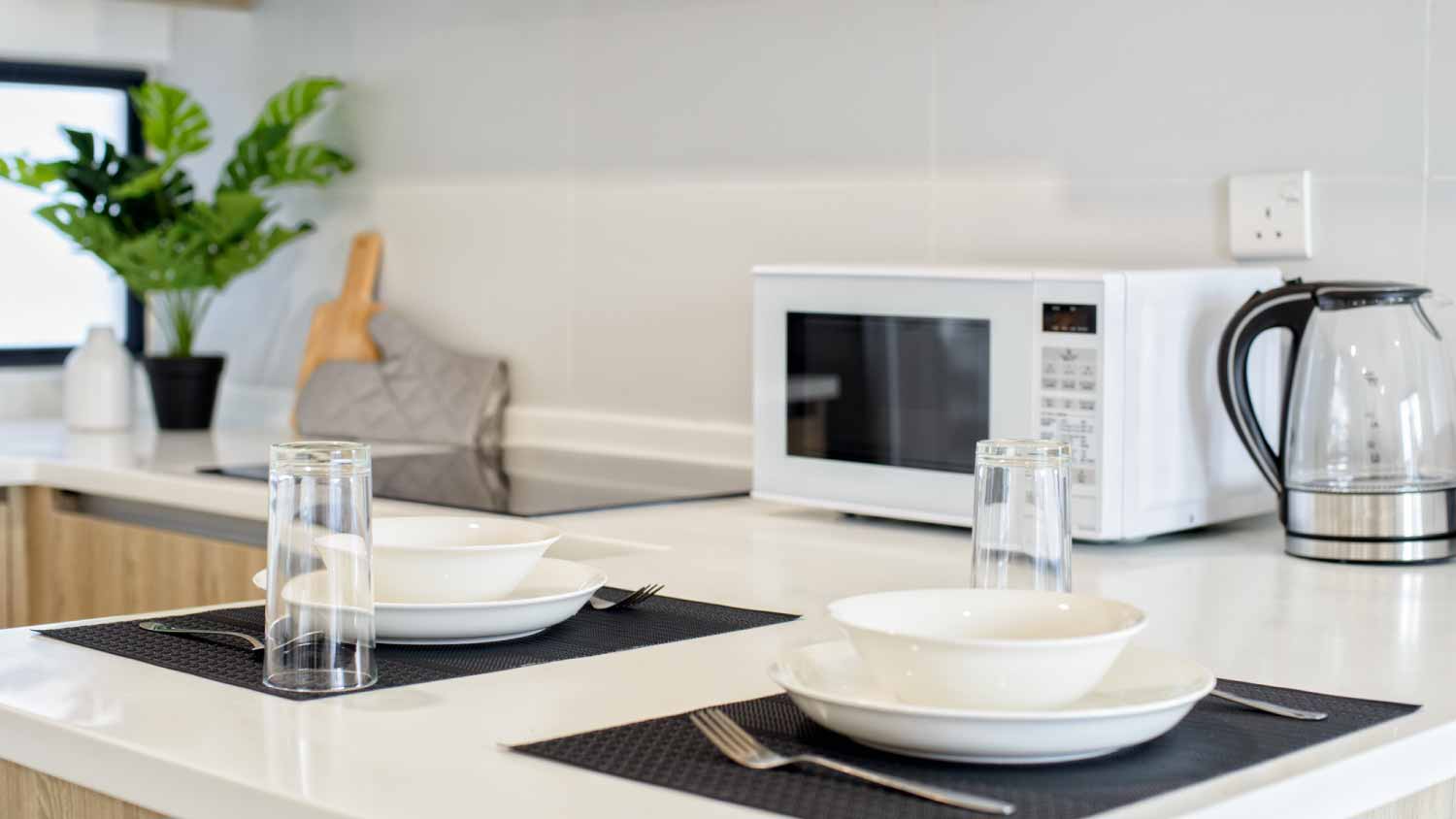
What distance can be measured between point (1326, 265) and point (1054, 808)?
116 cm

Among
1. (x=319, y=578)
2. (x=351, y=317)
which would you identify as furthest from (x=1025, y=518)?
(x=351, y=317)

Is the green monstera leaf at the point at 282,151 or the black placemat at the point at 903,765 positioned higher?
the green monstera leaf at the point at 282,151

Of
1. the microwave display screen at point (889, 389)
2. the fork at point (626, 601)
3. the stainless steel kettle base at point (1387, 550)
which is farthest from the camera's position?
the microwave display screen at point (889, 389)

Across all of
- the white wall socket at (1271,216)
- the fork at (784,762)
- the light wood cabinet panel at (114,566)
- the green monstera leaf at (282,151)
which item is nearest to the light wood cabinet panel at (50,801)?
the fork at (784,762)

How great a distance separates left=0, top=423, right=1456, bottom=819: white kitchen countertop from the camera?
0.83 meters

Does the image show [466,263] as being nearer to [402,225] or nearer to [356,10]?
[402,225]

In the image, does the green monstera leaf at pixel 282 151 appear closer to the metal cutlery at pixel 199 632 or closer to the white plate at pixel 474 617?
the metal cutlery at pixel 199 632

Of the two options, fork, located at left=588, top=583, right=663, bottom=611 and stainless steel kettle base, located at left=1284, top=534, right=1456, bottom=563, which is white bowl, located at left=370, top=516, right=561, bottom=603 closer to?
fork, located at left=588, top=583, right=663, bottom=611

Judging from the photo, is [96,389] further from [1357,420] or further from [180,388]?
[1357,420]

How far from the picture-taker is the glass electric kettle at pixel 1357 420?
1.55 m

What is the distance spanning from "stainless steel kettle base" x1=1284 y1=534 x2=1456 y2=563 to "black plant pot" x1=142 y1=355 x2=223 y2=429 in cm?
188

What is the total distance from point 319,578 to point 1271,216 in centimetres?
114

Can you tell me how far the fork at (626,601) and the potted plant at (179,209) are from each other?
164cm

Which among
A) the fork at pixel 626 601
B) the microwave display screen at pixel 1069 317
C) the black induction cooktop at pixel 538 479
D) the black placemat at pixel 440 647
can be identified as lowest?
the black placemat at pixel 440 647
